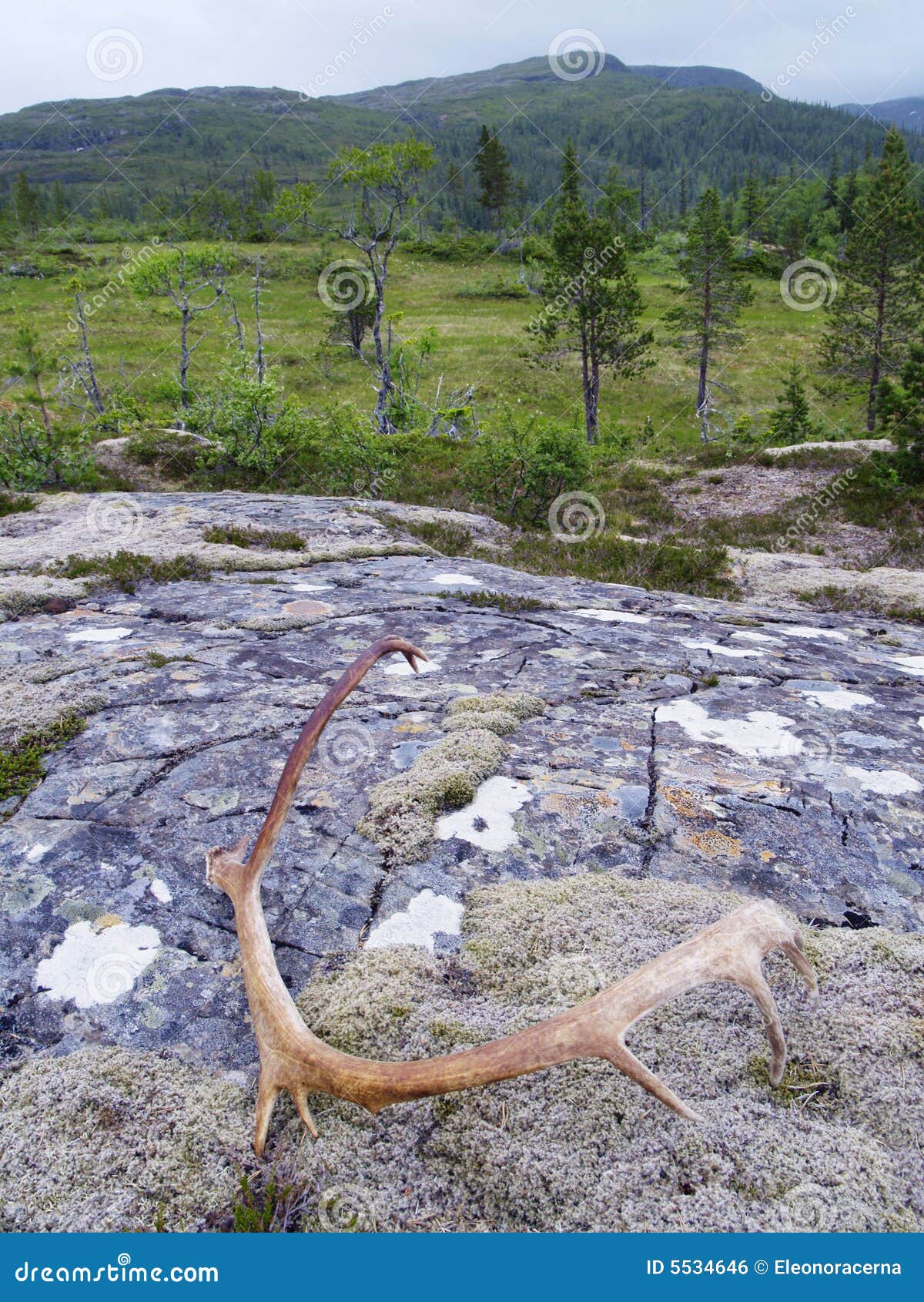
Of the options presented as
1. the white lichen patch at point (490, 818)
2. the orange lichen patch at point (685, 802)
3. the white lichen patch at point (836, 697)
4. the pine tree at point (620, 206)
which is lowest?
the white lichen patch at point (836, 697)

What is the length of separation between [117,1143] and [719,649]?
201 inches

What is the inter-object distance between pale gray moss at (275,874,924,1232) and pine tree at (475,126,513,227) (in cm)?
9698

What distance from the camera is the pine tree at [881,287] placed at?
37.5 meters

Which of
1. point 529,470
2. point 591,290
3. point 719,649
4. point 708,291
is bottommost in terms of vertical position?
point 529,470

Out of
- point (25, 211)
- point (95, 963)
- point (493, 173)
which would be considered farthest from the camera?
point (25, 211)

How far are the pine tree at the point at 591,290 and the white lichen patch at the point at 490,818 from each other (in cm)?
3245

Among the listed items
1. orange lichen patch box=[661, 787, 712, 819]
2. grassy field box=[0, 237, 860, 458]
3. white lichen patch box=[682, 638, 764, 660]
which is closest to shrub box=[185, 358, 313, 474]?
grassy field box=[0, 237, 860, 458]

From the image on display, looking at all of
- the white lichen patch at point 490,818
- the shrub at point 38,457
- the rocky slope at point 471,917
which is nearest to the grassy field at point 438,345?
the shrub at point 38,457

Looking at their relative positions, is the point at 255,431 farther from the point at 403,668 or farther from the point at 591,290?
the point at 591,290

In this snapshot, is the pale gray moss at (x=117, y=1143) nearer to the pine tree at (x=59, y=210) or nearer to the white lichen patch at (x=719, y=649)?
the white lichen patch at (x=719, y=649)

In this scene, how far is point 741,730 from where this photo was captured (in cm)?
434

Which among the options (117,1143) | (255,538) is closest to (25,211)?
(255,538)

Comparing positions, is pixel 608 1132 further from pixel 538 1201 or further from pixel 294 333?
pixel 294 333
